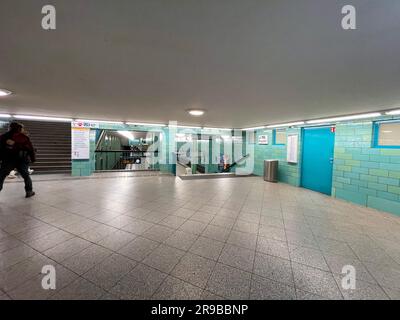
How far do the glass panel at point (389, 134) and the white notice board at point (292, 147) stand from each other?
81.4 inches

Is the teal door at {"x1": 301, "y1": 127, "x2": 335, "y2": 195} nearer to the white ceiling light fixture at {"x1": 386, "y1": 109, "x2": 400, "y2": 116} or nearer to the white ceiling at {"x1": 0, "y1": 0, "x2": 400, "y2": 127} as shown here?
the white ceiling light fixture at {"x1": 386, "y1": 109, "x2": 400, "y2": 116}

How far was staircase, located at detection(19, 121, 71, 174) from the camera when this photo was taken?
6850 mm

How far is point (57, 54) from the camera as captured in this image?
61.8 inches

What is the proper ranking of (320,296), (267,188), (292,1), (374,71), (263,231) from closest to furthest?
(292,1), (320,296), (374,71), (263,231), (267,188)

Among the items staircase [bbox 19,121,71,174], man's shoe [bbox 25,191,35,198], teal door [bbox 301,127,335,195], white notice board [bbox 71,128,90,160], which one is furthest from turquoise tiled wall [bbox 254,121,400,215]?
staircase [bbox 19,121,71,174]

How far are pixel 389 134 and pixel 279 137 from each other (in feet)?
10.2

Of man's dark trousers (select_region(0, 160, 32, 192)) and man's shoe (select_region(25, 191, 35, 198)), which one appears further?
man's shoe (select_region(25, 191, 35, 198))

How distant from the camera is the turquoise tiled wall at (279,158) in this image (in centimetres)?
575

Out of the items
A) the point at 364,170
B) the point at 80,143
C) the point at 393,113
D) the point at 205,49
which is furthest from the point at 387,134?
the point at 80,143

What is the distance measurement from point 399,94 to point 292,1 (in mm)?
2751

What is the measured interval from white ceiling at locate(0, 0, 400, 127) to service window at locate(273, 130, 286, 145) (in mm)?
3701
